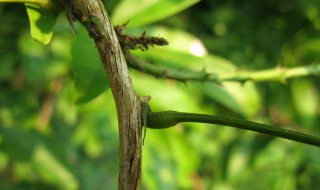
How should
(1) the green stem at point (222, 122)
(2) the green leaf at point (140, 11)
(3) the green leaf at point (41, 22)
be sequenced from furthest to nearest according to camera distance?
(2) the green leaf at point (140, 11), (3) the green leaf at point (41, 22), (1) the green stem at point (222, 122)

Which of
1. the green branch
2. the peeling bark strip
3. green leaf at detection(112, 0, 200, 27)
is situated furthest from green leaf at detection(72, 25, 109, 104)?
green leaf at detection(112, 0, 200, 27)

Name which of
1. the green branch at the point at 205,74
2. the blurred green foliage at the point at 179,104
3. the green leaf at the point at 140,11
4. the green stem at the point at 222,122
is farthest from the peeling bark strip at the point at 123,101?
the green leaf at the point at 140,11

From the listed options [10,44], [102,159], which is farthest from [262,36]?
[10,44]

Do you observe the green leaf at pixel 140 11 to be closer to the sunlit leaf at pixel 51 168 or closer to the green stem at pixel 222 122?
the sunlit leaf at pixel 51 168

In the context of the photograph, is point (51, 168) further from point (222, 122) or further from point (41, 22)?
point (222, 122)

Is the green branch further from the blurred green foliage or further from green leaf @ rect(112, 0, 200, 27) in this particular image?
green leaf @ rect(112, 0, 200, 27)

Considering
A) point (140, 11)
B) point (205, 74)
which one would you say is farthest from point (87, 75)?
point (140, 11)
